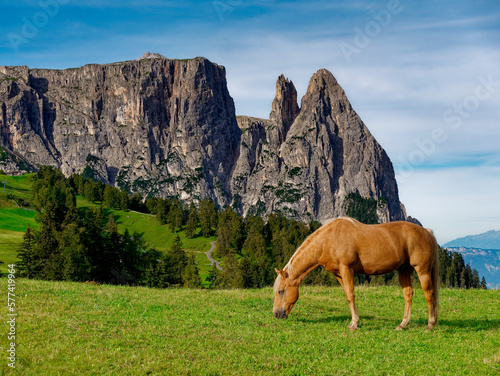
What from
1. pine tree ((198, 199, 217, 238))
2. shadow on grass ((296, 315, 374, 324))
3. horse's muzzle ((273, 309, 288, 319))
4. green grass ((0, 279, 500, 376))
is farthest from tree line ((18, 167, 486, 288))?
horse's muzzle ((273, 309, 288, 319))

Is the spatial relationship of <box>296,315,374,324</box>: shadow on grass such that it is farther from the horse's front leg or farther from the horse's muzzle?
the horse's front leg

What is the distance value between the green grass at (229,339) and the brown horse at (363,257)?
1063 mm

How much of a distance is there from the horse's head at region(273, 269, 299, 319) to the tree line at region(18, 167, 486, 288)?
29.6m

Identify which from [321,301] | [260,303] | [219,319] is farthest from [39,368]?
[321,301]

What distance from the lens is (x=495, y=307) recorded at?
2098cm

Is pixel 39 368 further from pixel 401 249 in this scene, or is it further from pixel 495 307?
pixel 495 307

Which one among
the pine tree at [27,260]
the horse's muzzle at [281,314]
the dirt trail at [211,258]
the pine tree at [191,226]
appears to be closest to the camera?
the horse's muzzle at [281,314]

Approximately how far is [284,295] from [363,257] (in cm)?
331

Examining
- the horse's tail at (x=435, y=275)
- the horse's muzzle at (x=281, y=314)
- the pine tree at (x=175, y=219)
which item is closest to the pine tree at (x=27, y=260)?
the horse's muzzle at (x=281, y=314)

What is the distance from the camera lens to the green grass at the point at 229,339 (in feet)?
34.7

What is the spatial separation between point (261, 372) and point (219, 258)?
12782 cm

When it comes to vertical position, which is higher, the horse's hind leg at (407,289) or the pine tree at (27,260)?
the horse's hind leg at (407,289)

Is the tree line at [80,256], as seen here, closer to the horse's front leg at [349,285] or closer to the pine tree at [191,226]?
the horse's front leg at [349,285]

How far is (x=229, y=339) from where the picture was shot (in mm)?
13008
